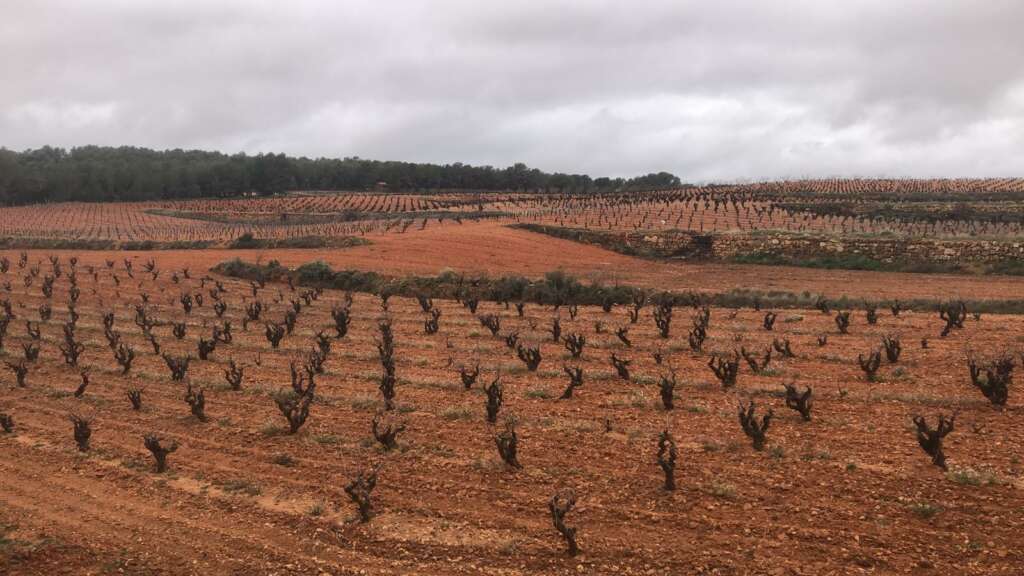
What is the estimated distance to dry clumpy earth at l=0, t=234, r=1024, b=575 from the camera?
7.60 meters

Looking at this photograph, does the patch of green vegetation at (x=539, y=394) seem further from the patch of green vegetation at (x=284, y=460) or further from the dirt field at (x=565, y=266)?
the dirt field at (x=565, y=266)

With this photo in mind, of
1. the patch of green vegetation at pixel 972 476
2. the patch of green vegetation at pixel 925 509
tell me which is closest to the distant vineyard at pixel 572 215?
the patch of green vegetation at pixel 972 476

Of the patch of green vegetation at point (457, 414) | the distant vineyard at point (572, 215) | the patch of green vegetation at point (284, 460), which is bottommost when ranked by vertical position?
the patch of green vegetation at point (284, 460)

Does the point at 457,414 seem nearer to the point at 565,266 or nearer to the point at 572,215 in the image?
the point at 565,266

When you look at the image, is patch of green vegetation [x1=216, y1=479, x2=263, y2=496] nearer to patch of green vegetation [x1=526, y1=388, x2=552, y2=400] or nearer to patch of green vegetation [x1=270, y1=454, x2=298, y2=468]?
patch of green vegetation [x1=270, y1=454, x2=298, y2=468]

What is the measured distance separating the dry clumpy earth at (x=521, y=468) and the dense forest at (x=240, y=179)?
3635 inches

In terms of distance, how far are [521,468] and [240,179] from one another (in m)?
105

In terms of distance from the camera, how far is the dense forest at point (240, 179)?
318ft

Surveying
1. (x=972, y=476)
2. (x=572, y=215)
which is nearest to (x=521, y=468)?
(x=972, y=476)

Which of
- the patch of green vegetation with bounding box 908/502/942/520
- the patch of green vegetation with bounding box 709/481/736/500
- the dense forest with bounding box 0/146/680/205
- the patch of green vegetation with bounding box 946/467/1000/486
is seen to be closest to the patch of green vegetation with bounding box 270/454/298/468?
the patch of green vegetation with bounding box 709/481/736/500

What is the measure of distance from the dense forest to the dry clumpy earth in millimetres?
92338

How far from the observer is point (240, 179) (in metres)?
104

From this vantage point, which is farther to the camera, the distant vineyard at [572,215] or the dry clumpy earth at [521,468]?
the distant vineyard at [572,215]

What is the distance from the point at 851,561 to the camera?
7.15m
